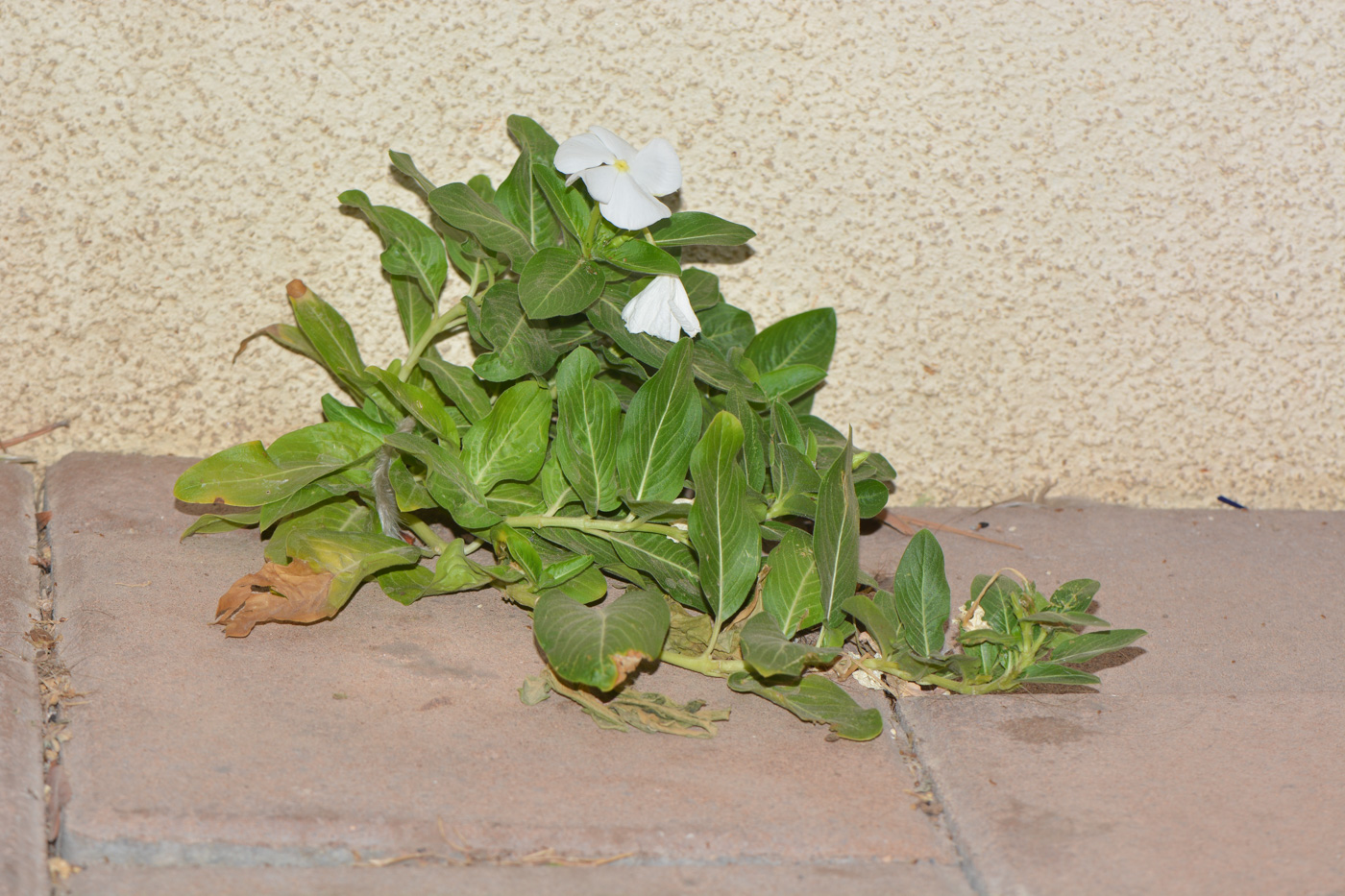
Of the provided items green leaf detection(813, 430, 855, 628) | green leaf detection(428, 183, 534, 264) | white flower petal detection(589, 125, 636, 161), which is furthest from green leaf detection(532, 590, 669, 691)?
white flower petal detection(589, 125, 636, 161)

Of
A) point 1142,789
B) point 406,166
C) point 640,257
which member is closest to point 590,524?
point 640,257

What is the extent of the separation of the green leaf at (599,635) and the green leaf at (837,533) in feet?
0.69

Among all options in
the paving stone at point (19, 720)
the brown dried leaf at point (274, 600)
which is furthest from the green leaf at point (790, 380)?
the paving stone at point (19, 720)

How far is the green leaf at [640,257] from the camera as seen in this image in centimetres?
152

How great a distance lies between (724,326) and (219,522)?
844mm

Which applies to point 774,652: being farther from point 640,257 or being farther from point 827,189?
point 827,189

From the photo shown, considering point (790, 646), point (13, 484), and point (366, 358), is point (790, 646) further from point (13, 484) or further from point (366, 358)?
point (13, 484)

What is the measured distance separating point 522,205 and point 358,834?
0.94 meters

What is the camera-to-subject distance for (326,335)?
167 cm

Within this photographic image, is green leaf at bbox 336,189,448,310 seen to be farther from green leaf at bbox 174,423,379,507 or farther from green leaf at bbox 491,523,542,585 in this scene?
green leaf at bbox 491,523,542,585

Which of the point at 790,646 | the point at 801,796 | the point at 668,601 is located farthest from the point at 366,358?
the point at 801,796

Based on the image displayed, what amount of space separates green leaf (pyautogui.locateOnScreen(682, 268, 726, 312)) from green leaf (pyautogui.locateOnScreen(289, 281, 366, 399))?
1.69 ft

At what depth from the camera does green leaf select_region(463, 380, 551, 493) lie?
152 centimetres

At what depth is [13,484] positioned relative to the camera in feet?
5.77
